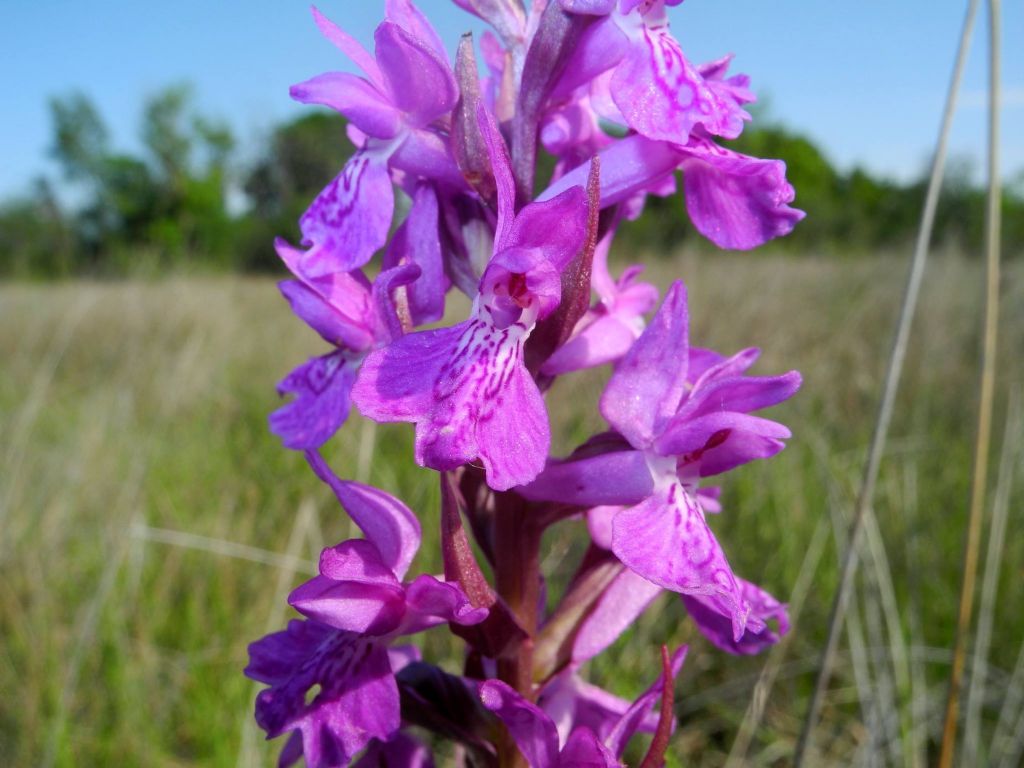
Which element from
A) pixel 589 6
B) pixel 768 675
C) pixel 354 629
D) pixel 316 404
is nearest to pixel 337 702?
pixel 354 629

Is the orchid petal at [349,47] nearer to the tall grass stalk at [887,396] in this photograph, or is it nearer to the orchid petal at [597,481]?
the orchid petal at [597,481]

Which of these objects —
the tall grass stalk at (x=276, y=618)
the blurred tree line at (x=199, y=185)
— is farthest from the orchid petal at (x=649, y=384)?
the blurred tree line at (x=199, y=185)

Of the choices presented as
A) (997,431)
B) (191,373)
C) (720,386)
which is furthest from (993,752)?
(191,373)

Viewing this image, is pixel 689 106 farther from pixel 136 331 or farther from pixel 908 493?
pixel 136 331

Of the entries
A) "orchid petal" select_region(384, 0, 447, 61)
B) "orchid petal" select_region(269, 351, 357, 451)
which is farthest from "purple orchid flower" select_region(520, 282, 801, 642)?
"orchid petal" select_region(384, 0, 447, 61)

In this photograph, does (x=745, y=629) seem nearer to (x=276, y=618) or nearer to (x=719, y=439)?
(x=719, y=439)
